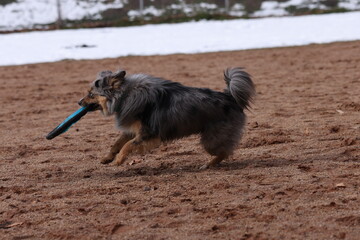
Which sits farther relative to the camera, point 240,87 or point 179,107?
point 240,87

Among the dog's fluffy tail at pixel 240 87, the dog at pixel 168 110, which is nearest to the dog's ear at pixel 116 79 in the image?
the dog at pixel 168 110

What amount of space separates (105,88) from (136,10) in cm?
1738

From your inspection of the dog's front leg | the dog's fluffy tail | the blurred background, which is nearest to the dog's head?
the dog's front leg

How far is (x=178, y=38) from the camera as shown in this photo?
20.0 m

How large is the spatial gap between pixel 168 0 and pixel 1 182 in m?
18.4

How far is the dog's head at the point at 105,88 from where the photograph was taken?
23.0 ft

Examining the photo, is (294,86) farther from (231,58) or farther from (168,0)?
(168,0)

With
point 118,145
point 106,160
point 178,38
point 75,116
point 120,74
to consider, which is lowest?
point 178,38

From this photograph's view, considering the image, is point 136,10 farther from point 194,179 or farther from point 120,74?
point 194,179

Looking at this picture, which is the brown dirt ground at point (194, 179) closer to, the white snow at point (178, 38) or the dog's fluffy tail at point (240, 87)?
the dog's fluffy tail at point (240, 87)

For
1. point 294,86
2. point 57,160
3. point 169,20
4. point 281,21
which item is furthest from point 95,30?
point 57,160

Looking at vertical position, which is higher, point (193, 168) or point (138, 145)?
Answer: point (138, 145)

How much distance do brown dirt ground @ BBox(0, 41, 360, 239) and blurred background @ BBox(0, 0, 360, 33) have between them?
36.7 feet

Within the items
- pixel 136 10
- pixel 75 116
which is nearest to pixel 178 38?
pixel 136 10
